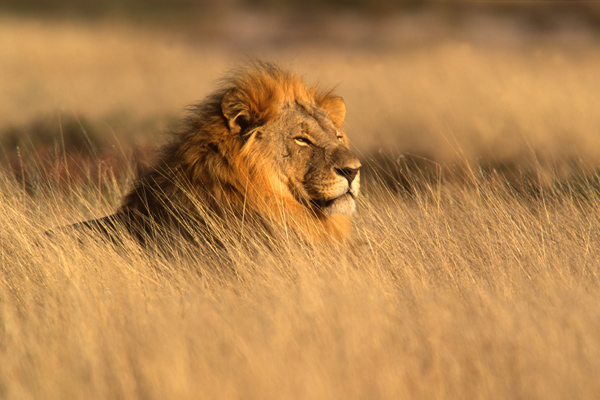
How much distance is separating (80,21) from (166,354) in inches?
1280

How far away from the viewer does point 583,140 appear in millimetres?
12195

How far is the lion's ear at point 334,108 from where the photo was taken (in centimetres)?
527

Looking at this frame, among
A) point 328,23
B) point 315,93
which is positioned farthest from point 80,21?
point 315,93

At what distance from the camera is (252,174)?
462 centimetres

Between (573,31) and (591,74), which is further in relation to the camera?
(573,31)

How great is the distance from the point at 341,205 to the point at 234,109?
99 cm

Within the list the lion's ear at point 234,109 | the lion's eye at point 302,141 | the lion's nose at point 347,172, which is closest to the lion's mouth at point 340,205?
the lion's nose at point 347,172

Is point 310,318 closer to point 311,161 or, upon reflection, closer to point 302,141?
point 311,161

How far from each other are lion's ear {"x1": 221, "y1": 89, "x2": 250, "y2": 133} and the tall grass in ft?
2.65

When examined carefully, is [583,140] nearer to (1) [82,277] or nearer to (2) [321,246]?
(2) [321,246]

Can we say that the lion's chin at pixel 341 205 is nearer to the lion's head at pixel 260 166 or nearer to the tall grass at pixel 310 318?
the lion's head at pixel 260 166

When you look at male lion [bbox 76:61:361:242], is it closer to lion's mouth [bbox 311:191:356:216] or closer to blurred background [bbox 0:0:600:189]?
lion's mouth [bbox 311:191:356:216]

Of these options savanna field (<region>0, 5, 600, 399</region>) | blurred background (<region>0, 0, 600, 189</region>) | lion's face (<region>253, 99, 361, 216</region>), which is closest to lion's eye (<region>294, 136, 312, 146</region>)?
lion's face (<region>253, 99, 361, 216</region>)

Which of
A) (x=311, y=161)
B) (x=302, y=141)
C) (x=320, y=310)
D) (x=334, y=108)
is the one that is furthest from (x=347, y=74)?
(x=320, y=310)
